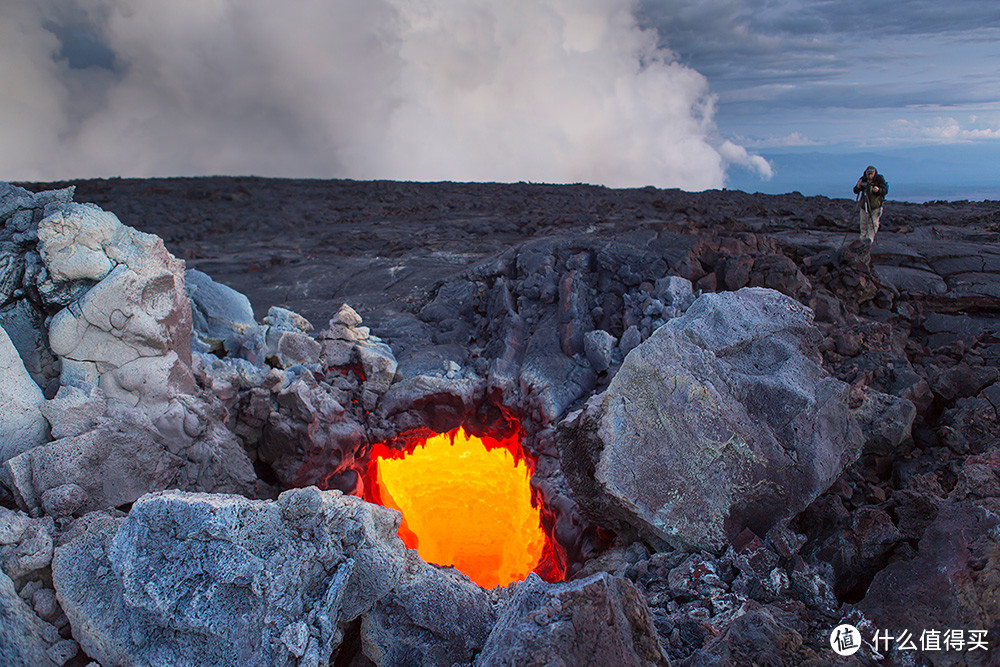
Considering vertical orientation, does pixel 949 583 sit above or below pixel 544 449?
below

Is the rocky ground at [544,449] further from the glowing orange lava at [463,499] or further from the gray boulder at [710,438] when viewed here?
the glowing orange lava at [463,499]

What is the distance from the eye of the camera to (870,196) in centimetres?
841

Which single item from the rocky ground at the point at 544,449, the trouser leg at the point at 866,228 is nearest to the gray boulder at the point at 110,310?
the rocky ground at the point at 544,449

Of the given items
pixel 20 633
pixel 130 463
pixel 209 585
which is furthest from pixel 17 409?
pixel 209 585

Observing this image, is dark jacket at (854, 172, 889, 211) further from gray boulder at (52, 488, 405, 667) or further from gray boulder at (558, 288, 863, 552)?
gray boulder at (52, 488, 405, 667)

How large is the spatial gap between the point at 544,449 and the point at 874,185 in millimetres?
6335

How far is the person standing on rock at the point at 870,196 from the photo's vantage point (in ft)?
27.4

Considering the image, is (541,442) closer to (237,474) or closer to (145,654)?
(237,474)

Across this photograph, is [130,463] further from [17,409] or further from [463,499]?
[463,499]

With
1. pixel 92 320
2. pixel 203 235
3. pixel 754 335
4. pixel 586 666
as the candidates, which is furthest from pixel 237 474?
pixel 203 235

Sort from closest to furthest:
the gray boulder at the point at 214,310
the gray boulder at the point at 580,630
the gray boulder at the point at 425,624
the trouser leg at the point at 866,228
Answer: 1. the gray boulder at the point at 580,630
2. the gray boulder at the point at 425,624
3. the gray boulder at the point at 214,310
4. the trouser leg at the point at 866,228

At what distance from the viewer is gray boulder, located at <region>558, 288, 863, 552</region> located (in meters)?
4.06

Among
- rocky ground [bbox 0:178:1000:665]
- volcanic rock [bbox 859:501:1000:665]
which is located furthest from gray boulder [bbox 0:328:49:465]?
volcanic rock [bbox 859:501:1000:665]

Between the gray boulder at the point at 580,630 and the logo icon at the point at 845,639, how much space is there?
0.86 m
